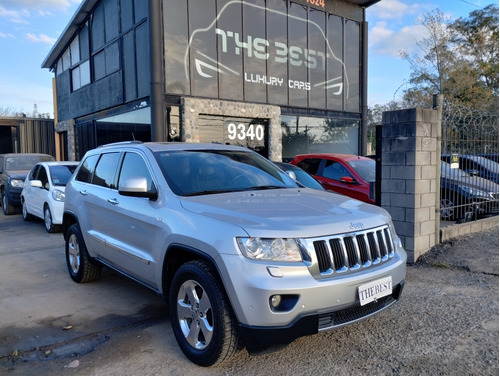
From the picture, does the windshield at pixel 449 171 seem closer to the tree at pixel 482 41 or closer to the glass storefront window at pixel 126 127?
the glass storefront window at pixel 126 127

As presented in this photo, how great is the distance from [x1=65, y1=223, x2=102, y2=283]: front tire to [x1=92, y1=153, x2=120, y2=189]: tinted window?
0.74 m

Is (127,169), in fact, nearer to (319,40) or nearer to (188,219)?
(188,219)

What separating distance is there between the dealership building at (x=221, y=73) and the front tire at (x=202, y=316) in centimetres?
1091

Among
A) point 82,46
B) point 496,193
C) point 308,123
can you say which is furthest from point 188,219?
point 82,46

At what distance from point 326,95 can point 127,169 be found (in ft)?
49.6

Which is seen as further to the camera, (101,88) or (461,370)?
(101,88)

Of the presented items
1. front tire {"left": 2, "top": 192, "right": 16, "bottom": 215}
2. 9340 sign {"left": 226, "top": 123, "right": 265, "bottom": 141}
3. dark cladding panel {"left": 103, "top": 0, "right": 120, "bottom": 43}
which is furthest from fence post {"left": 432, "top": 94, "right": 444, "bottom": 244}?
dark cladding panel {"left": 103, "top": 0, "right": 120, "bottom": 43}

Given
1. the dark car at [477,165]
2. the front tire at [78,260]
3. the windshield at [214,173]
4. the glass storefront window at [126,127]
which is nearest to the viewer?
the windshield at [214,173]

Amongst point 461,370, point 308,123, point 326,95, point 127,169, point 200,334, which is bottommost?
point 461,370

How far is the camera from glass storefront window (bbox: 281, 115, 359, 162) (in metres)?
17.4

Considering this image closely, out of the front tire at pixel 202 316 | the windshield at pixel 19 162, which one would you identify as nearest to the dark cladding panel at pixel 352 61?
the windshield at pixel 19 162

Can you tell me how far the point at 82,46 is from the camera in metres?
19.2

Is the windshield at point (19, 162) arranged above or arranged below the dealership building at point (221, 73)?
below

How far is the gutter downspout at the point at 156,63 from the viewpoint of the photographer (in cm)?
1319
